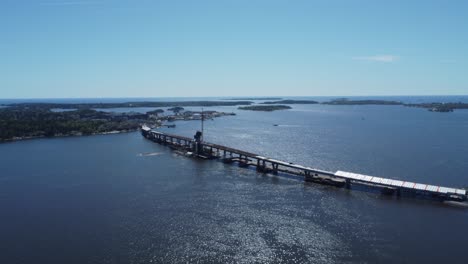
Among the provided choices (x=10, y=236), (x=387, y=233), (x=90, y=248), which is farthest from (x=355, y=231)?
(x=10, y=236)

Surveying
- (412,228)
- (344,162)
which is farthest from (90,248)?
(344,162)

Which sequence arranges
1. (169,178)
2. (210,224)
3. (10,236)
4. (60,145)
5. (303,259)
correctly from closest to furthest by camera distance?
(303,259)
(10,236)
(210,224)
(169,178)
(60,145)

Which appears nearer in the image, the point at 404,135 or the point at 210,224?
the point at 210,224

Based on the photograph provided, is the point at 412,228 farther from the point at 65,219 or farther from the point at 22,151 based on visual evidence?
the point at 22,151

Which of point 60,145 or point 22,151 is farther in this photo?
point 60,145

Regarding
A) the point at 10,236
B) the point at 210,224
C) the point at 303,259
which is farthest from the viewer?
the point at 210,224

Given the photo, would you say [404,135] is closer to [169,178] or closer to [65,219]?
[169,178]
